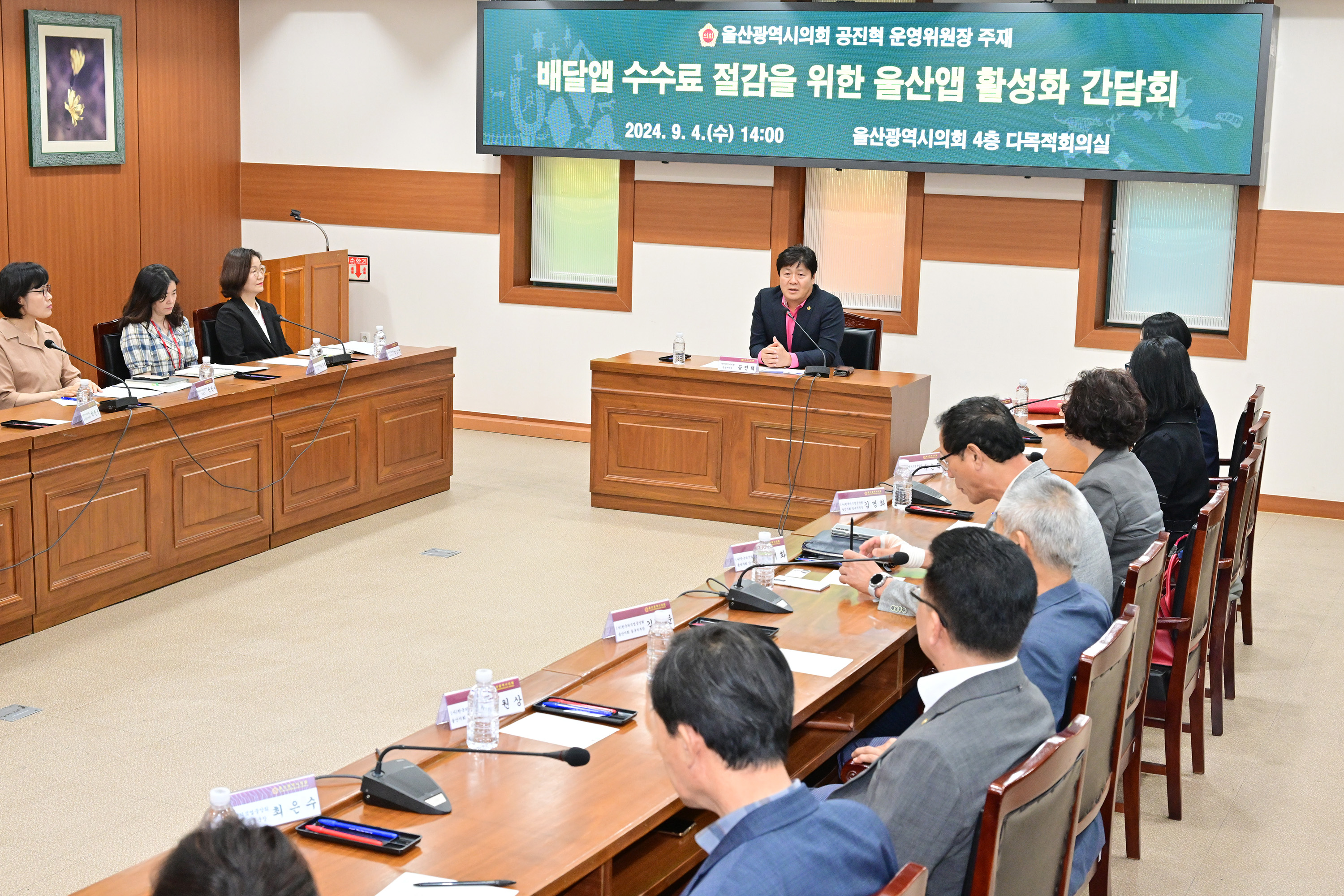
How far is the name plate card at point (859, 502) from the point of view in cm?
461

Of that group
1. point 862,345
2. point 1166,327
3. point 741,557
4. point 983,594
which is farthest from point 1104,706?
point 862,345

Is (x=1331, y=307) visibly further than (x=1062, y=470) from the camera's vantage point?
Yes

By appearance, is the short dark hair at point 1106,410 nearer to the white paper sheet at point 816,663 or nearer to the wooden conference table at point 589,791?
the wooden conference table at point 589,791

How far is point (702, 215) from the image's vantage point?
8.65m

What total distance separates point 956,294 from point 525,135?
9.52 feet

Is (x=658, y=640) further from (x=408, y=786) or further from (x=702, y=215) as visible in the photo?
(x=702, y=215)

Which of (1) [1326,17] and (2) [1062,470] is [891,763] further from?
(1) [1326,17]

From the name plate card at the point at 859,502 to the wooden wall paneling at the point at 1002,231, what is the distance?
147 inches

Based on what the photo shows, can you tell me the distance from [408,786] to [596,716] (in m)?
0.51

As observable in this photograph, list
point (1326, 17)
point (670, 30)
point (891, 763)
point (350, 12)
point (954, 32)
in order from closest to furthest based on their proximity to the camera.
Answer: point (891, 763), point (1326, 17), point (954, 32), point (670, 30), point (350, 12)

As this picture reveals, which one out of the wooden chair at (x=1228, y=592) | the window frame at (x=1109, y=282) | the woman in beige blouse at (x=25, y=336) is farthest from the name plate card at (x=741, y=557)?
the window frame at (x=1109, y=282)

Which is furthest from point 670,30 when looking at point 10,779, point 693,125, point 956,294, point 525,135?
point 10,779

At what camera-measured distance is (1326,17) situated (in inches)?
284

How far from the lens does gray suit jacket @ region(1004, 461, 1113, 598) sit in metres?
3.37
